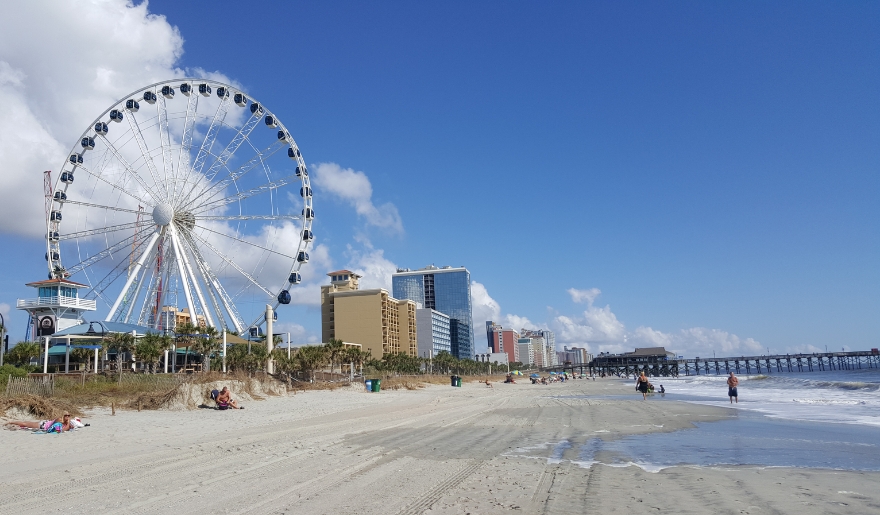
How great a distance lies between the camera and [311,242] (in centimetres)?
4406

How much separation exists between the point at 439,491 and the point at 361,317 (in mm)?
107174

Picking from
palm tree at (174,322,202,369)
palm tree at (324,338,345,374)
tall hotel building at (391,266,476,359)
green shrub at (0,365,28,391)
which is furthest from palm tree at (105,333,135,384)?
tall hotel building at (391,266,476,359)

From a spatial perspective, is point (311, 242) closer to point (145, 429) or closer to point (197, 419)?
point (197, 419)

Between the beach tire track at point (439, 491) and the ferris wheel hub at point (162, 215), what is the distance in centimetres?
3568

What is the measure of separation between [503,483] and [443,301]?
549 ft

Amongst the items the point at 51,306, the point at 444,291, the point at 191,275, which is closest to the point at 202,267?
the point at 191,275

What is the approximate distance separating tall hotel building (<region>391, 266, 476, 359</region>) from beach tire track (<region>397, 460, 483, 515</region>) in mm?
163601

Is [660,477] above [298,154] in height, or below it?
below

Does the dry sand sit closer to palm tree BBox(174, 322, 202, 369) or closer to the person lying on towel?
the person lying on towel

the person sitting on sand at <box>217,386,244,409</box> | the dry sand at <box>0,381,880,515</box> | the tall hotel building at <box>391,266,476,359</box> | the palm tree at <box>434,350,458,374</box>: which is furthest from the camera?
the tall hotel building at <box>391,266,476,359</box>

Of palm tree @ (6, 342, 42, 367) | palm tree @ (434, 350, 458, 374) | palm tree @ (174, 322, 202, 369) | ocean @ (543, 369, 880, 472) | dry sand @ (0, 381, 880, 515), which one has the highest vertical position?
palm tree @ (174, 322, 202, 369)

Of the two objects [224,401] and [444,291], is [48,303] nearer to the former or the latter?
[224,401]

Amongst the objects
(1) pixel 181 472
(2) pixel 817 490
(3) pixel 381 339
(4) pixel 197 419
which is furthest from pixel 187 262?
(3) pixel 381 339

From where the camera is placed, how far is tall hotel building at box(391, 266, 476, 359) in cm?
17438
